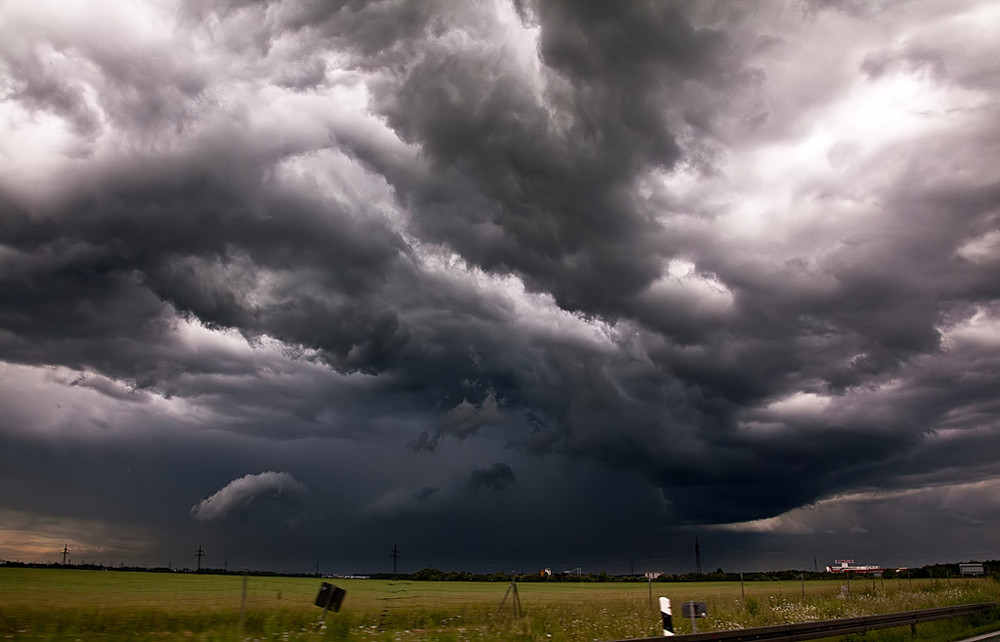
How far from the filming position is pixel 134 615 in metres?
20.8

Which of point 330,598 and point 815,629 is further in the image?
point 815,629

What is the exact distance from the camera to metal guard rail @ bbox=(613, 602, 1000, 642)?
57.7 ft

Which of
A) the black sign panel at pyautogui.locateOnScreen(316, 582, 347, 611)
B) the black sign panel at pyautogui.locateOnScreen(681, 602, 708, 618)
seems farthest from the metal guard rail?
the black sign panel at pyautogui.locateOnScreen(316, 582, 347, 611)

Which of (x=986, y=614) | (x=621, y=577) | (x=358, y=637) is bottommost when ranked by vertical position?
(x=621, y=577)

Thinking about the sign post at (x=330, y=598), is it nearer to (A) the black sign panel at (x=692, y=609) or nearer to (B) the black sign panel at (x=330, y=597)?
(B) the black sign panel at (x=330, y=597)

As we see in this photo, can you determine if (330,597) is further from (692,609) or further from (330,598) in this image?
(692,609)

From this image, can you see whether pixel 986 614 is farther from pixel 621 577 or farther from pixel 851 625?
pixel 621 577

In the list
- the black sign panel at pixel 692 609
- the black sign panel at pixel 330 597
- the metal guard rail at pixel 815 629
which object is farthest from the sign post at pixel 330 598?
the black sign panel at pixel 692 609

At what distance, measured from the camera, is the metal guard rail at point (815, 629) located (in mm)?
17594

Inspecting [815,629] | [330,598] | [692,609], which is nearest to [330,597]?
[330,598]

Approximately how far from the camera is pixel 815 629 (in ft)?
68.9

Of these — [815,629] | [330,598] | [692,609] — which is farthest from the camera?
[815,629]

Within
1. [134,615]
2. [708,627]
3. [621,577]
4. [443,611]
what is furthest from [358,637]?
[621,577]

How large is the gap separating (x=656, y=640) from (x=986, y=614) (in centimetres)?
2515
